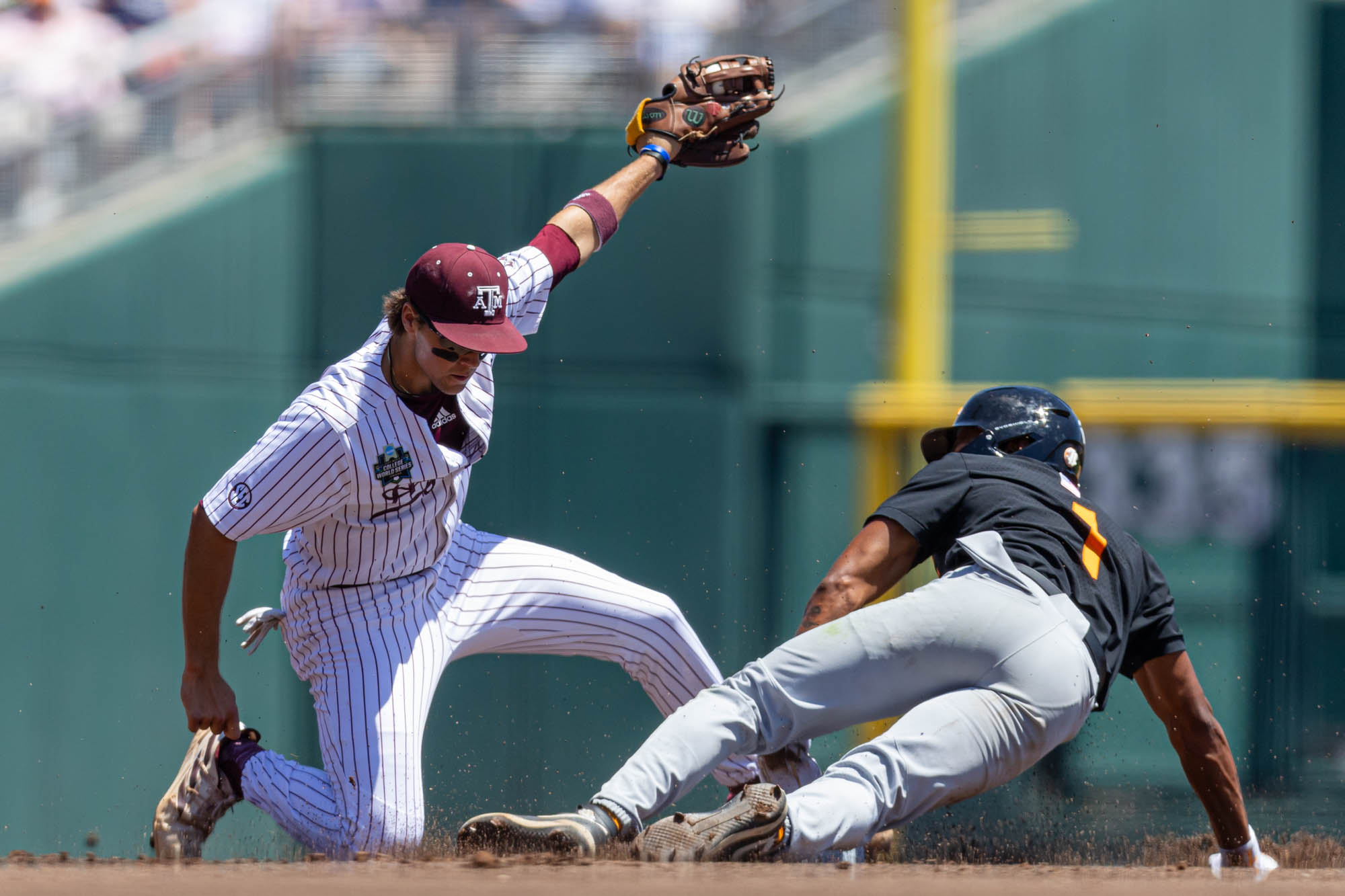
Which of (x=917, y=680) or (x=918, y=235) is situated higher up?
(x=918, y=235)

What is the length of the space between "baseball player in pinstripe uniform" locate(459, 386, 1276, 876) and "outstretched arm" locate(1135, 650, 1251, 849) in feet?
0.26

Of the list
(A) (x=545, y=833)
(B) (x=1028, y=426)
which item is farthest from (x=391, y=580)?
(B) (x=1028, y=426)

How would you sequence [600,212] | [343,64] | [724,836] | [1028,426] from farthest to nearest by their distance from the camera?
[343,64] → [600,212] → [1028,426] → [724,836]

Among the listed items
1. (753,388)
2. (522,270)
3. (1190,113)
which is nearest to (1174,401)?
(1190,113)

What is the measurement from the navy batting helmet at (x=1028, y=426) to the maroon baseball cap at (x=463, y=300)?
3.79 ft

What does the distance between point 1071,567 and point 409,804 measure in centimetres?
166

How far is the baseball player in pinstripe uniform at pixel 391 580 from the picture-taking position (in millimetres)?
3330

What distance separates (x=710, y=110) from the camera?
423 cm

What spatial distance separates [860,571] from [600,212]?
1382 millimetres

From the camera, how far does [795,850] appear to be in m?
2.84

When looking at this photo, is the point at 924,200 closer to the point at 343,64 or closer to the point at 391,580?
the point at 343,64

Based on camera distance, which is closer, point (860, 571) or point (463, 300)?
point (860, 571)

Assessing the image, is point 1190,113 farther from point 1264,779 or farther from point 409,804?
point 409,804

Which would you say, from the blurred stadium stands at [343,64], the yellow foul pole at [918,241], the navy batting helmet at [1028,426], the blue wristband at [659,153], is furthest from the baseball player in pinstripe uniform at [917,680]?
the blurred stadium stands at [343,64]
